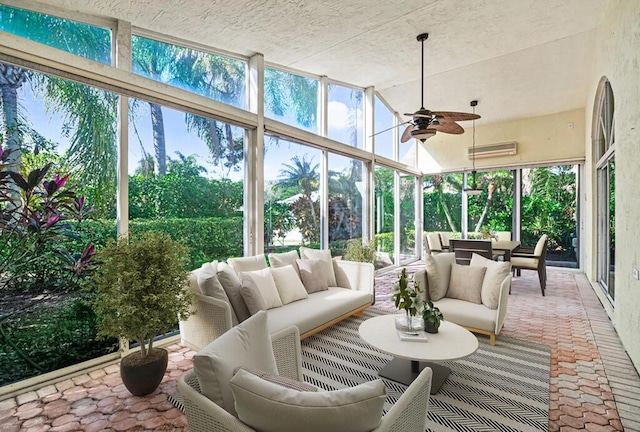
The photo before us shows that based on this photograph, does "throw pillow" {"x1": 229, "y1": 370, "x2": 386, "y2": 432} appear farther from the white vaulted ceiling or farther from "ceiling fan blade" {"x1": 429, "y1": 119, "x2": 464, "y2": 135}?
"ceiling fan blade" {"x1": 429, "y1": 119, "x2": 464, "y2": 135}

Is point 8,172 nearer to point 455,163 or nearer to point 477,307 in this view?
point 477,307

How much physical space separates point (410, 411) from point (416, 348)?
1071mm

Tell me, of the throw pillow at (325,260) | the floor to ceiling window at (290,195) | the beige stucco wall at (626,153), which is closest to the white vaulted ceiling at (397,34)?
the beige stucco wall at (626,153)

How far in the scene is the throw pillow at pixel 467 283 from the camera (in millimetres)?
3660

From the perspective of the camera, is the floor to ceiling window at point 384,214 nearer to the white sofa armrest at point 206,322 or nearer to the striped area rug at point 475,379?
the striped area rug at point 475,379

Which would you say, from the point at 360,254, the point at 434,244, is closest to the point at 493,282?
the point at 360,254

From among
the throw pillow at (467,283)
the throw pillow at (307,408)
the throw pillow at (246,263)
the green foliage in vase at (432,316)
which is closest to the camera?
the throw pillow at (307,408)

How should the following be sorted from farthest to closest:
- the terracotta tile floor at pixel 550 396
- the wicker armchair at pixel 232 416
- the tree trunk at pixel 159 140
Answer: the tree trunk at pixel 159 140 < the terracotta tile floor at pixel 550 396 < the wicker armchair at pixel 232 416

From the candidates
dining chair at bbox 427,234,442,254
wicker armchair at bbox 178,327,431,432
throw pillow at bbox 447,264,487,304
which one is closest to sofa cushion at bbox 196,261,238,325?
wicker armchair at bbox 178,327,431,432

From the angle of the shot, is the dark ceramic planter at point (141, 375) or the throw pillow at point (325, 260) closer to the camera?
the dark ceramic planter at point (141, 375)

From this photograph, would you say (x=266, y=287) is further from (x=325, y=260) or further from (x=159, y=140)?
(x=159, y=140)

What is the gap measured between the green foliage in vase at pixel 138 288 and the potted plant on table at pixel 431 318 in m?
1.99

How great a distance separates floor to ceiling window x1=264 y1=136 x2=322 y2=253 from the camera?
4590mm

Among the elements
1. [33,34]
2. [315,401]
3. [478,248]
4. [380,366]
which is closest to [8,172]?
[33,34]
